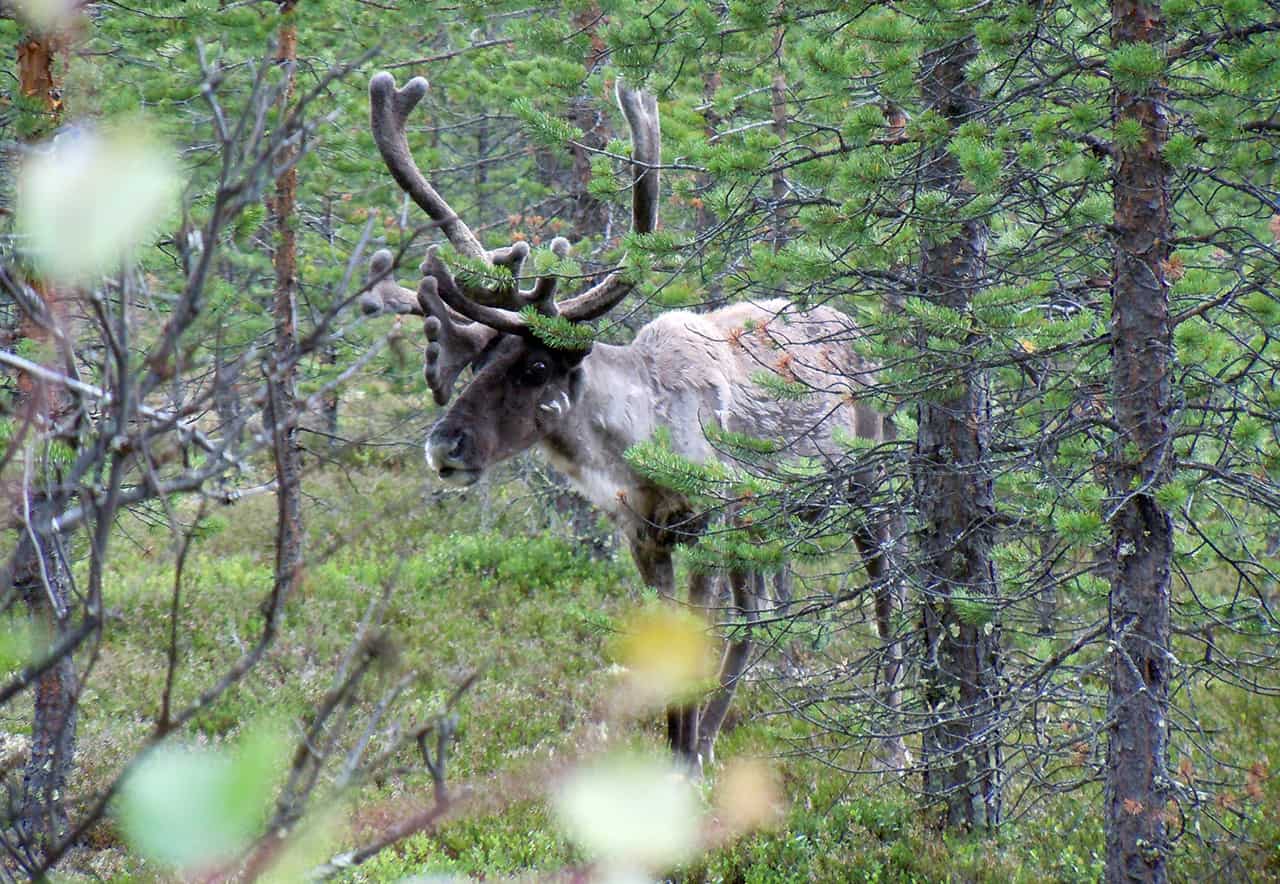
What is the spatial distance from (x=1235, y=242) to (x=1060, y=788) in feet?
8.59

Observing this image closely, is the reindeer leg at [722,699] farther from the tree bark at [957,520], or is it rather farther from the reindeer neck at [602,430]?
the tree bark at [957,520]

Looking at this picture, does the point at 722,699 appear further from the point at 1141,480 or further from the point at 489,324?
the point at 1141,480

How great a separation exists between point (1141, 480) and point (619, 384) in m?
3.62

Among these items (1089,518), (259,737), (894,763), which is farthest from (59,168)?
(894,763)

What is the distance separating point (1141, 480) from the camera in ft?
14.0

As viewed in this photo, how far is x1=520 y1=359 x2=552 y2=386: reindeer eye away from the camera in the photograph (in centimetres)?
635

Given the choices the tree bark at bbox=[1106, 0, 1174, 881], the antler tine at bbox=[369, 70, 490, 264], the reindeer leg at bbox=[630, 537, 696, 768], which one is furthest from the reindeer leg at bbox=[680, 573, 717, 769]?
the tree bark at bbox=[1106, 0, 1174, 881]

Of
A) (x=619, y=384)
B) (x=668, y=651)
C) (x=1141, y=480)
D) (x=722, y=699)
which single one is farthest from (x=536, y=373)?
(x=1141, y=480)

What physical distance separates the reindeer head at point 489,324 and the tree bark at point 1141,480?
2.58 metres

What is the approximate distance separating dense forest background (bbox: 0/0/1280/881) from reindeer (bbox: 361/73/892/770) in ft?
1.08

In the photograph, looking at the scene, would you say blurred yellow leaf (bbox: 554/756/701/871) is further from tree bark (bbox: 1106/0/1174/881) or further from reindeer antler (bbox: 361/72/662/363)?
reindeer antler (bbox: 361/72/662/363)

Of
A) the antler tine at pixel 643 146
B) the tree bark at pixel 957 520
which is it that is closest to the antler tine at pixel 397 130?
the antler tine at pixel 643 146

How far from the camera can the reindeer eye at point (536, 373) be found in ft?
20.8

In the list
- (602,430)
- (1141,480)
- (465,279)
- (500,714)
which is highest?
(465,279)
